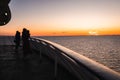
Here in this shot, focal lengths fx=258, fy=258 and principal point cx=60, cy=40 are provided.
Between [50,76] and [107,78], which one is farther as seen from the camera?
[50,76]

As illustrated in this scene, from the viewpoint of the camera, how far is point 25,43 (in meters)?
16.6

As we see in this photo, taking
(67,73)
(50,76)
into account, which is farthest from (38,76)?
(67,73)

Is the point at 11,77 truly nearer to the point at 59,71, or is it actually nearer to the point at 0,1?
the point at 59,71

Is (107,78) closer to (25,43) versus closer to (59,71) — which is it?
(59,71)

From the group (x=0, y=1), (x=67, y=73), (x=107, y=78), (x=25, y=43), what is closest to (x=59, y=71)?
(x=67, y=73)

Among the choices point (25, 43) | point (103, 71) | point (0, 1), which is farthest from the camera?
point (25, 43)

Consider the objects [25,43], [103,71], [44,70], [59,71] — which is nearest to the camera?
[103,71]

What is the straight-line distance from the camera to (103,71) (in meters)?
4.01

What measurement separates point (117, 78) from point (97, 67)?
0.94 meters

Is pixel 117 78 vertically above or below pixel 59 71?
above

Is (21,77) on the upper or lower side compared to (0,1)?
lower

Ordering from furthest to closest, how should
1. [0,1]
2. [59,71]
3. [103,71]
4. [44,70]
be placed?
[44,70] < [59,71] < [0,1] < [103,71]

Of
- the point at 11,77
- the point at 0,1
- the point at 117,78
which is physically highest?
the point at 0,1

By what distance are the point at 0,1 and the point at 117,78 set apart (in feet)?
12.5
